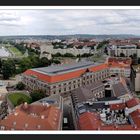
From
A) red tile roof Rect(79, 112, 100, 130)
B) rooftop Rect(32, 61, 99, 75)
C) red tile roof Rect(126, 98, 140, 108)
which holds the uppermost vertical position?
rooftop Rect(32, 61, 99, 75)

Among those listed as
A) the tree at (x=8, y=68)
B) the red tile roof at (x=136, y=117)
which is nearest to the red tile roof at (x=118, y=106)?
the red tile roof at (x=136, y=117)

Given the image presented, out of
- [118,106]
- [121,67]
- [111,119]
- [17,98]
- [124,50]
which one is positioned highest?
[124,50]

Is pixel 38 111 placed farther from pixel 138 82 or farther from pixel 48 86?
pixel 138 82

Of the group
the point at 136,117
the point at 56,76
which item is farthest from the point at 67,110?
the point at 136,117

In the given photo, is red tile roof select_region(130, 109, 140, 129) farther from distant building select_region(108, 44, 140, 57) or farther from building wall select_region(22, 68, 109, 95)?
distant building select_region(108, 44, 140, 57)

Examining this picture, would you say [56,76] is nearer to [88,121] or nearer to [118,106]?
[88,121]

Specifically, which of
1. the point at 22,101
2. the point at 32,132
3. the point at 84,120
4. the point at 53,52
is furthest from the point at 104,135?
the point at 53,52

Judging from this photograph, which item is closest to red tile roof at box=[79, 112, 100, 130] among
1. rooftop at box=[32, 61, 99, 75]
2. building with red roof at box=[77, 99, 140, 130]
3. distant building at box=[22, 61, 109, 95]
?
building with red roof at box=[77, 99, 140, 130]
